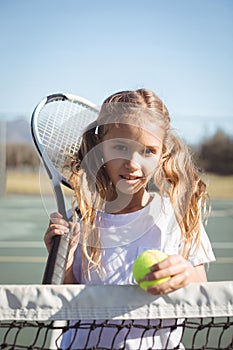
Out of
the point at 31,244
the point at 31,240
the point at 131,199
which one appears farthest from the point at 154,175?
the point at 31,240

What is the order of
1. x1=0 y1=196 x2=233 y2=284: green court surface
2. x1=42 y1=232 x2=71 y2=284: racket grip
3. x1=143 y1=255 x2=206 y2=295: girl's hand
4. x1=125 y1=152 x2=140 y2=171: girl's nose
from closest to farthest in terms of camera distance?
x1=143 y1=255 x2=206 y2=295: girl's hand → x1=42 y1=232 x2=71 y2=284: racket grip → x1=125 y1=152 x2=140 y2=171: girl's nose → x1=0 y1=196 x2=233 y2=284: green court surface

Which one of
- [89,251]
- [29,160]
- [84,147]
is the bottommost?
[29,160]

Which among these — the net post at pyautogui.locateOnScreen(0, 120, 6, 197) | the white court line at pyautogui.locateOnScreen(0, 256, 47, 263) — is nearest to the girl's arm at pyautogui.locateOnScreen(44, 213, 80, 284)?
the white court line at pyautogui.locateOnScreen(0, 256, 47, 263)

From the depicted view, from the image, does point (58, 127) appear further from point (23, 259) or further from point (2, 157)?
point (2, 157)

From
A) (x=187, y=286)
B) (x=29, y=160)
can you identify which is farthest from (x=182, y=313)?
(x=29, y=160)

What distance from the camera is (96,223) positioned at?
1285 millimetres

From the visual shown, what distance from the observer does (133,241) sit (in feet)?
4.10

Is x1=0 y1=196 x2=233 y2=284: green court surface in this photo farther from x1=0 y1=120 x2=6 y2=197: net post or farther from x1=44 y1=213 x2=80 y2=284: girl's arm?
x1=0 y1=120 x2=6 y2=197: net post

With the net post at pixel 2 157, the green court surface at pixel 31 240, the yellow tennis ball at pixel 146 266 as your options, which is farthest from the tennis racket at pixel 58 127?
the net post at pixel 2 157

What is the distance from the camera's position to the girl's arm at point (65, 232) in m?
1.13

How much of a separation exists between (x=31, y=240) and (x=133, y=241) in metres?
4.03

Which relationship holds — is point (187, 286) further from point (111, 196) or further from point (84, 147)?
point (84, 147)

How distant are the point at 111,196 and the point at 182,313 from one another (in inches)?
14.9

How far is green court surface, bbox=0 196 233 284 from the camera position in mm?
3569
